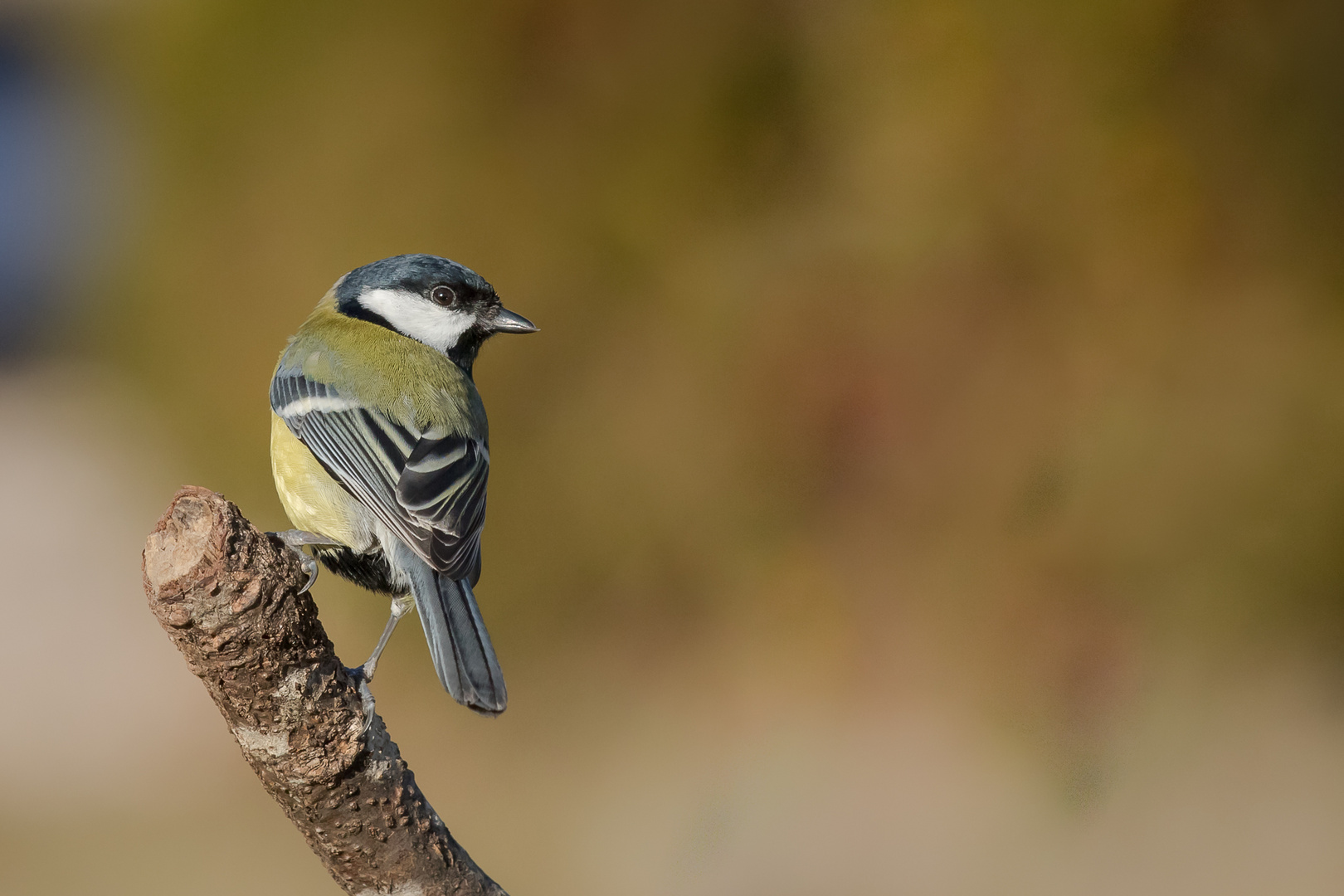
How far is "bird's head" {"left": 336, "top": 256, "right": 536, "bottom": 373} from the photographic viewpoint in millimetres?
1673

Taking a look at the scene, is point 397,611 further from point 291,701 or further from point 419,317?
point 419,317

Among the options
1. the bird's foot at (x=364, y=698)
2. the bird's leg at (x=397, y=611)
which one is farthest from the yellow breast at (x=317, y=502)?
the bird's foot at (x=364, y=698)

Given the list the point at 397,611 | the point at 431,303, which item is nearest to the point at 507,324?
the point at 431,303

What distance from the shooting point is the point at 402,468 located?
1.29 meters

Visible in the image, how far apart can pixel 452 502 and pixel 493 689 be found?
10.8 inches

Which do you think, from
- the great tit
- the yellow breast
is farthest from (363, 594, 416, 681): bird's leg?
the yellow breast

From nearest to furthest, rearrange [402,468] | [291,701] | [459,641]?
[291,701] → [459,641] → [402,468]

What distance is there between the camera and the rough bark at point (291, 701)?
93cm

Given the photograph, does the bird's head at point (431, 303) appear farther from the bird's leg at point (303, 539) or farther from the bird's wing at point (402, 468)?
the bird's leg at point (303, 539)

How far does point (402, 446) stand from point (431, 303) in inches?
Answer: 16.6

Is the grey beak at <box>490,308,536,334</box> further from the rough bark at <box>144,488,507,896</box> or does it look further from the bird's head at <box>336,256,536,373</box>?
the rough bark at <box>144,488,507,896</box>

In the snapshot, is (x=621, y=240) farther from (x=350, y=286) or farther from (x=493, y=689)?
(x=493, y=689)

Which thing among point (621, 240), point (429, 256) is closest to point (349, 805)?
point (429, 256)

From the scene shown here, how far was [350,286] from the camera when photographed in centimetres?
175
